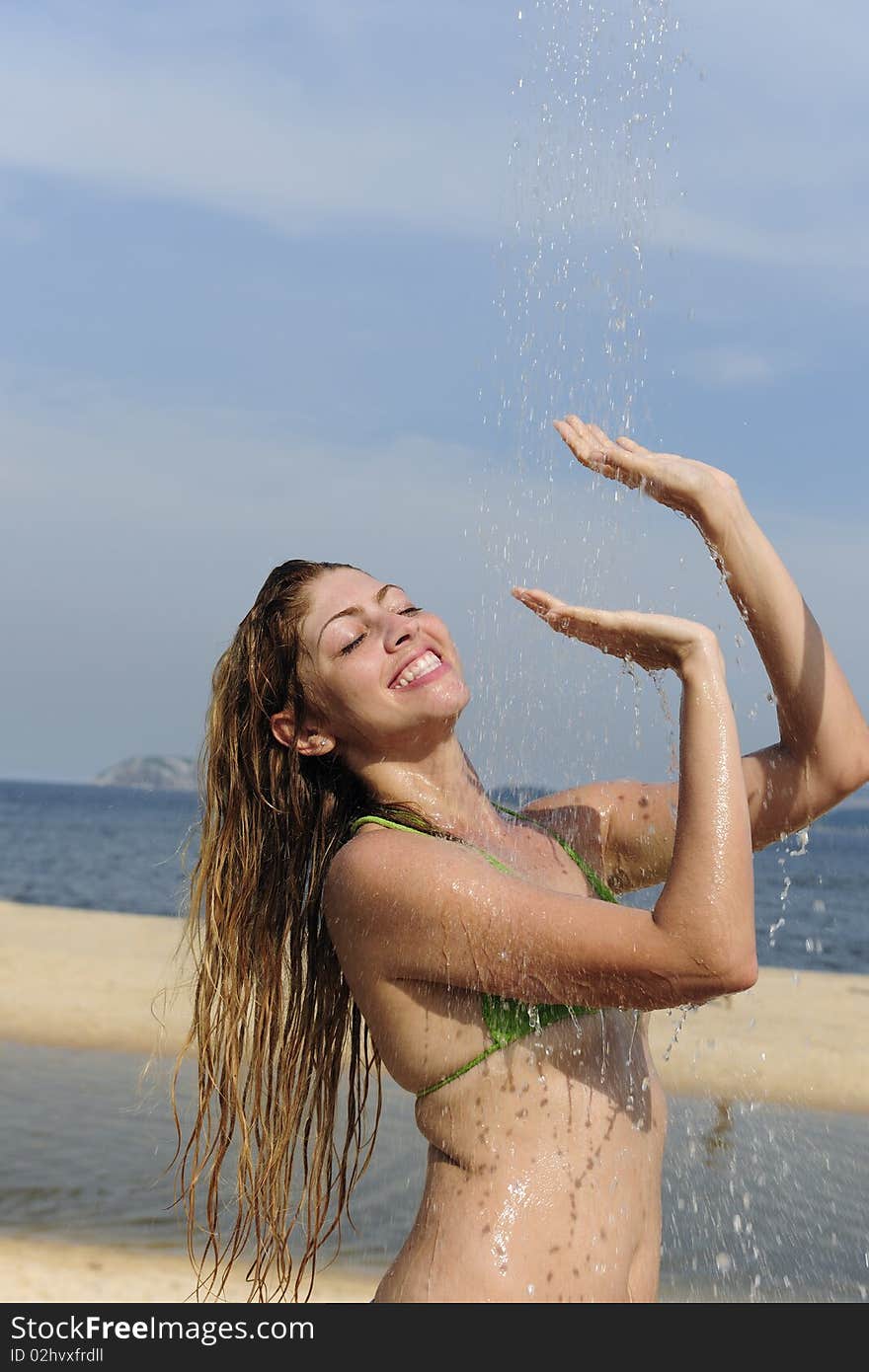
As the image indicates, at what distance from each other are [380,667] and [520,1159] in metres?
1.08

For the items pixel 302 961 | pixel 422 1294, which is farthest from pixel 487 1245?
pixel 302 961

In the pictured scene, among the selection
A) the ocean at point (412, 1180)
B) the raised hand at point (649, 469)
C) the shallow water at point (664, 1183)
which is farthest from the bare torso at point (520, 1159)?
the shallow water at point (664, 1183)

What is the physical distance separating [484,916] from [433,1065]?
402 millimetres

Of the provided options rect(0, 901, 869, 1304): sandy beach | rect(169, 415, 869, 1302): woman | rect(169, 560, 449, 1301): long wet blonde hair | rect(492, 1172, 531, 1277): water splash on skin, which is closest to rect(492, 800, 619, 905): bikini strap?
rect(169, 415, 869, 1302): woman

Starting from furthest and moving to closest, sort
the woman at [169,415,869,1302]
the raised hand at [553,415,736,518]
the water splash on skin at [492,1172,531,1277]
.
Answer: the raised hand at [553,415,736,518] < the water splash on skin at [492,1172,531,1277] < the woman at [169,415,869,1302]

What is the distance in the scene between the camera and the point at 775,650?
329cm

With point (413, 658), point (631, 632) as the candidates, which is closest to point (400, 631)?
point (413, 658)

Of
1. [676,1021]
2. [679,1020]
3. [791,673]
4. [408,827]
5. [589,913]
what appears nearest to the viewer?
[589,913]

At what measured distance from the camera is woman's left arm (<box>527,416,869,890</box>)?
3232 mm

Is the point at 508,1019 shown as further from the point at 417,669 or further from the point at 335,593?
the point at 335,593

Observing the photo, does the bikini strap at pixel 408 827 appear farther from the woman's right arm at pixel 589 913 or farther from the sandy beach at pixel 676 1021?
the sandy beach at pixel 676 1021

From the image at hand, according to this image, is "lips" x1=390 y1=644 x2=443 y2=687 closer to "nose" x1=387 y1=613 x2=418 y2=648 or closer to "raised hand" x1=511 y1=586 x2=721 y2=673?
"nose" x1=387 y1=613 x2=418 y2=648

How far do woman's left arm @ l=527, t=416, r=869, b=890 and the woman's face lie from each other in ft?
1.76

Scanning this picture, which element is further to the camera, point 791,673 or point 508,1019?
point 791,673
